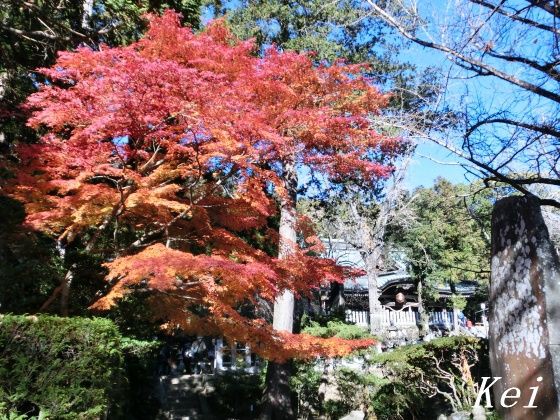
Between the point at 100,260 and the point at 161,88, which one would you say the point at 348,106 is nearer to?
the point at 161,88

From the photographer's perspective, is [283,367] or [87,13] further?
[283,367]

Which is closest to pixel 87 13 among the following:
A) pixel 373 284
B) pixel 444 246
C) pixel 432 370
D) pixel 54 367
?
pixel 54 367

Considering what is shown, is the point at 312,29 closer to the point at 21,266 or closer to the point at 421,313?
the point at 21,266

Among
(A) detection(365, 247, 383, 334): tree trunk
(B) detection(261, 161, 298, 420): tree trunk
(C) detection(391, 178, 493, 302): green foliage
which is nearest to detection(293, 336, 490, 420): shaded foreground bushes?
(B) detection(261, 161, 298, 420): tree trunk

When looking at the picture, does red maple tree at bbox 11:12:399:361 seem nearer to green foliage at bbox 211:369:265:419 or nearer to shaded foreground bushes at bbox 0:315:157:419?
shaded foreground bushes at bbox 0:315:157:419

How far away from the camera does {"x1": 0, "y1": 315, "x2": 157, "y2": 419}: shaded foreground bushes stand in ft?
14.2

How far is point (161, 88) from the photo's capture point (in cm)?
616

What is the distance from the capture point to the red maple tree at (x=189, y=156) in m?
6.05

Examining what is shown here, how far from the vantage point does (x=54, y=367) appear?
459 centimetres

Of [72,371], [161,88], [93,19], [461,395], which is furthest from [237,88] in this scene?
[461,395]

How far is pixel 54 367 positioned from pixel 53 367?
2 centimetres

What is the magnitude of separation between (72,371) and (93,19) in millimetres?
8755

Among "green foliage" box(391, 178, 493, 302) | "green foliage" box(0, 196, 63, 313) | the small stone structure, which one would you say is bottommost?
the small stone structure

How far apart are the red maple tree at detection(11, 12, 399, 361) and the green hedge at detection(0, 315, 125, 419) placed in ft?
3.07
